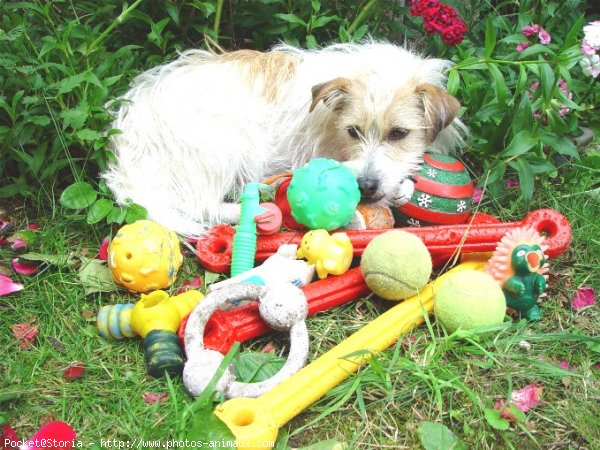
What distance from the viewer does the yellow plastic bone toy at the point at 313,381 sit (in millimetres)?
1861

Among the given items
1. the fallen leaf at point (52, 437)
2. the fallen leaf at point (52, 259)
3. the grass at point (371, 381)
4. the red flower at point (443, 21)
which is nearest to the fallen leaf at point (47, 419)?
the grass at point (371, 381)

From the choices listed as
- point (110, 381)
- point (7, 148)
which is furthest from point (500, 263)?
point (7, 148)

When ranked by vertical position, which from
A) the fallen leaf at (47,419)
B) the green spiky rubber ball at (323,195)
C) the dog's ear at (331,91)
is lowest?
the fallen leaf at (47,419)

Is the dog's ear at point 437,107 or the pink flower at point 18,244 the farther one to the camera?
the dog's ear at point 437,107

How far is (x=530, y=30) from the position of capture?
11.6 ft

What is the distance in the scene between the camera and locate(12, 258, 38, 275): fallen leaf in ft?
9.27

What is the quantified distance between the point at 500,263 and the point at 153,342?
145 centimetres

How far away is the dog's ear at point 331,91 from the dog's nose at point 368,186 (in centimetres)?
A: 52

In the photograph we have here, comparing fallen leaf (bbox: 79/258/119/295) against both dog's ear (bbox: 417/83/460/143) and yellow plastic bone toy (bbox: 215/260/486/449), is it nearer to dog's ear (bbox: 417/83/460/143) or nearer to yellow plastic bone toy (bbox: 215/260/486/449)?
yellow plastic bone toy (bbox: 215/260/486/449)

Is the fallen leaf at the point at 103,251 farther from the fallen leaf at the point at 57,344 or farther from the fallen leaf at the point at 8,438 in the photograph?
the fallen leaf at the point at 8,438

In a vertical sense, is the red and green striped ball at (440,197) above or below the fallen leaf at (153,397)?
above

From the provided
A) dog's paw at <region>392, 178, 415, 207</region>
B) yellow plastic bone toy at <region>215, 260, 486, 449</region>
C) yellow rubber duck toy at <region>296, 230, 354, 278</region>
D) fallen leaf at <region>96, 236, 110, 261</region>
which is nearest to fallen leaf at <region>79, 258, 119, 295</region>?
fallen leaf at <region>96, 236, 110, 261</region>

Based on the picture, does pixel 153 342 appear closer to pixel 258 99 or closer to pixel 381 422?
pixel 381 422

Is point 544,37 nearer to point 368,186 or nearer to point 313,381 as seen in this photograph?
point 368,186
